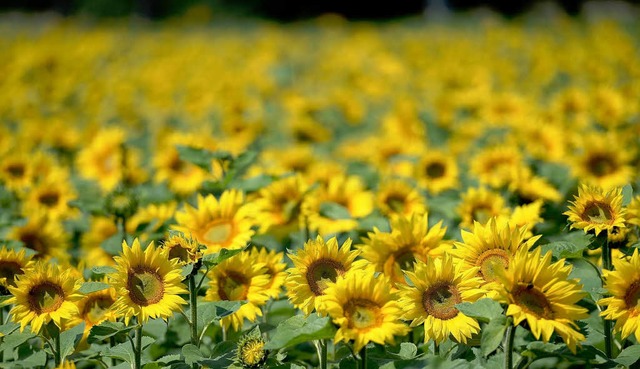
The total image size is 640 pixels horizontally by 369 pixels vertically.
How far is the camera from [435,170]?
3.33 m

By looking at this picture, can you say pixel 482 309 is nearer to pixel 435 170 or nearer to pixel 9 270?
pixel 9 270

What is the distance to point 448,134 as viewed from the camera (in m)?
4.40

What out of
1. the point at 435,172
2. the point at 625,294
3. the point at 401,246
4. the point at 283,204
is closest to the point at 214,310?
the point at 401,246

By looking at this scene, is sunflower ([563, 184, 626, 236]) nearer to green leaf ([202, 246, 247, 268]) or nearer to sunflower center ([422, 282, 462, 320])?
sunflower center ([422, 282, 462, 320])

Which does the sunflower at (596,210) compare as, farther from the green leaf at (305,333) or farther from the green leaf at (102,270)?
the green leaf at (102,270)

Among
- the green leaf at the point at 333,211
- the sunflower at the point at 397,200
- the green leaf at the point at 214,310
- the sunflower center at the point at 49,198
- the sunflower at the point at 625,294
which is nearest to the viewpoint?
the sunflower at the point at 625,294

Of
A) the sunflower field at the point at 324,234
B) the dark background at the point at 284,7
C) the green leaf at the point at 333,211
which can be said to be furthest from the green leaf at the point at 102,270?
the dark background at the point at 284,7

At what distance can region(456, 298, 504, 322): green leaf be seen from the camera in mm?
1546

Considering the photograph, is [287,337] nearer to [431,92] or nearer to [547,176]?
[547,176]

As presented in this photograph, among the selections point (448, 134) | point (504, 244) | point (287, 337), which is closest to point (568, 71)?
point (448, 134)

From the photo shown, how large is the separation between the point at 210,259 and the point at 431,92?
4.64 metres

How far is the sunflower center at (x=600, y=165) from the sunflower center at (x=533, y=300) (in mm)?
1693

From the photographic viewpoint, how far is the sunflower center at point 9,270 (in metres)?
1.97

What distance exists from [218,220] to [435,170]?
4.65 feet
